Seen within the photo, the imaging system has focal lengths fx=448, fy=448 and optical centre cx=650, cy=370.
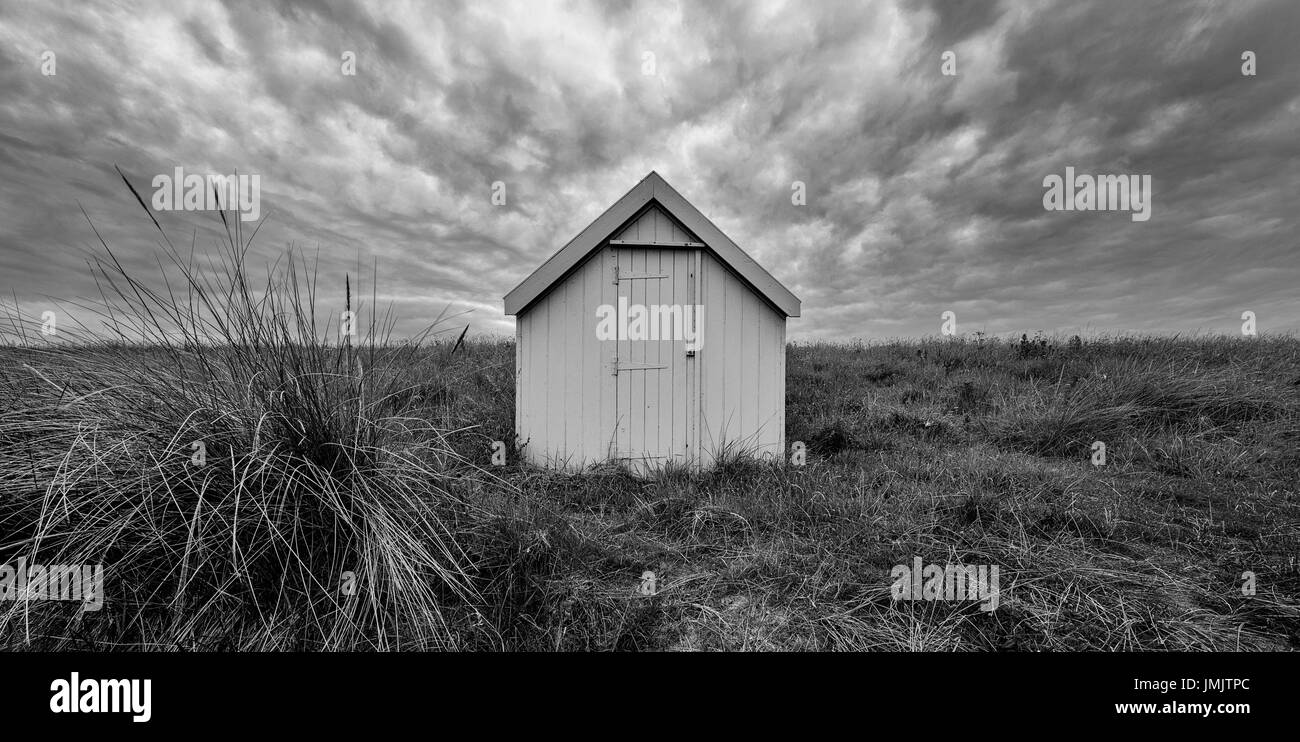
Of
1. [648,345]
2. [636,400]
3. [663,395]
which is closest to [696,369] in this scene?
[663,395]

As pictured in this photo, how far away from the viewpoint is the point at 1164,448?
19.3ft

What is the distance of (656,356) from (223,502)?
4282 millimetres

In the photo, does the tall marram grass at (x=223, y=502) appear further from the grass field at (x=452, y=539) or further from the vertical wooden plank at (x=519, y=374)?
the vertical wooden plank at (x=519, y=374)

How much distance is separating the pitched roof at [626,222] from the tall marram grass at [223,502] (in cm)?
289

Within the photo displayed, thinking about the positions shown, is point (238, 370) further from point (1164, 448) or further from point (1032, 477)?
point (1164, 448)

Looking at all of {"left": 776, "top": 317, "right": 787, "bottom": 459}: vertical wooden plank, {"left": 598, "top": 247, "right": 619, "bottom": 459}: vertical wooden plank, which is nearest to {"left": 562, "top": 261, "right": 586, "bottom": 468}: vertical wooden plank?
{"left": 598, "top": 247, "right": 619, "bottom": 459}: vertical wooden plank

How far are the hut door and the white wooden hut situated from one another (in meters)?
0.01

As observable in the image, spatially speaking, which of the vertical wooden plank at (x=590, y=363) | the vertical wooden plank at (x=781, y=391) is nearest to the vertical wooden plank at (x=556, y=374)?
the vertical wooden plank at (x=590, y=363)

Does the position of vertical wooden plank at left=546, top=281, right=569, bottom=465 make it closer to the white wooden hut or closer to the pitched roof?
the white wooden hut

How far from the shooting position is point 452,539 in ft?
8.93

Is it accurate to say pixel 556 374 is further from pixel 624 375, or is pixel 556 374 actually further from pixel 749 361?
pixel 749 361

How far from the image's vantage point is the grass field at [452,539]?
2338 mm

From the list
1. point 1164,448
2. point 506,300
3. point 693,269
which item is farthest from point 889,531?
point 1164,448

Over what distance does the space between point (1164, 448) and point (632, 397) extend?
23.0ft
